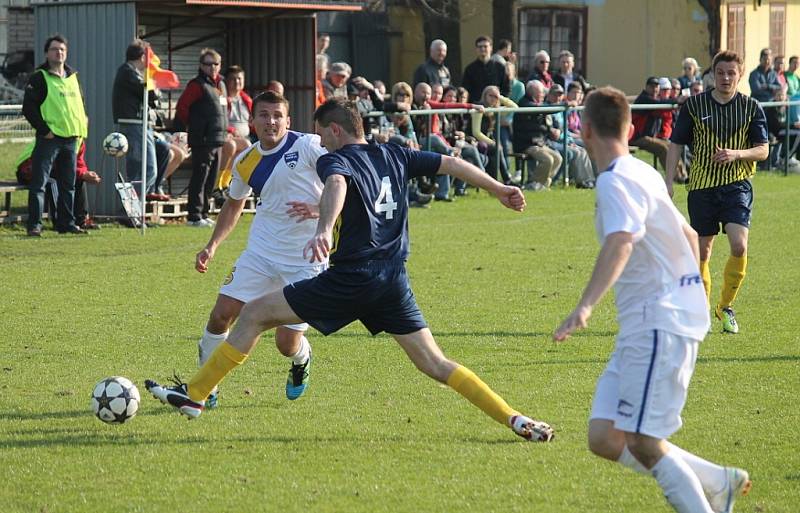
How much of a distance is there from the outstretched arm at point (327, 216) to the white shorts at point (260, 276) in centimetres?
120

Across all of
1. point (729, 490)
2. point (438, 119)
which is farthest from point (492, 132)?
point (729, 490)

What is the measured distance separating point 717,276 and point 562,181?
8.99 m

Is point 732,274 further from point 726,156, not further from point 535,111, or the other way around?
point 535,111

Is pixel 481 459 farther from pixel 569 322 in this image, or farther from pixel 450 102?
pixel 450 102

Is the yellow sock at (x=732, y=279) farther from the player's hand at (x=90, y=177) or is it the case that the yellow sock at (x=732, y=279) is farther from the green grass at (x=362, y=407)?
the player's hand at (x=90, y=177)

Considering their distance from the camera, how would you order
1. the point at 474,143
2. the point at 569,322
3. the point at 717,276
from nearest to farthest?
1. the point at 569,322
2. the point at 717,276
3. the point at 474,143

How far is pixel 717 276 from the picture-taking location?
12805 millimetres

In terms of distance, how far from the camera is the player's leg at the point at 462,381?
6.66m

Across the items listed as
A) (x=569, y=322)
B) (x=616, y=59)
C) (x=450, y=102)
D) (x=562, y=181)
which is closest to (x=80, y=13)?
(x=450, y=102)

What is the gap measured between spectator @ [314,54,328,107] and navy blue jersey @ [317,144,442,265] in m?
12.7

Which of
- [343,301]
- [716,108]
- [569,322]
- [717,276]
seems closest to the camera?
[569,322]

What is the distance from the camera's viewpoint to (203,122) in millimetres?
16562

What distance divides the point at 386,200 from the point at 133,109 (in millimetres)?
10040

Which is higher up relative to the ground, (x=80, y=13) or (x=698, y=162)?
(x=80, y=13)
